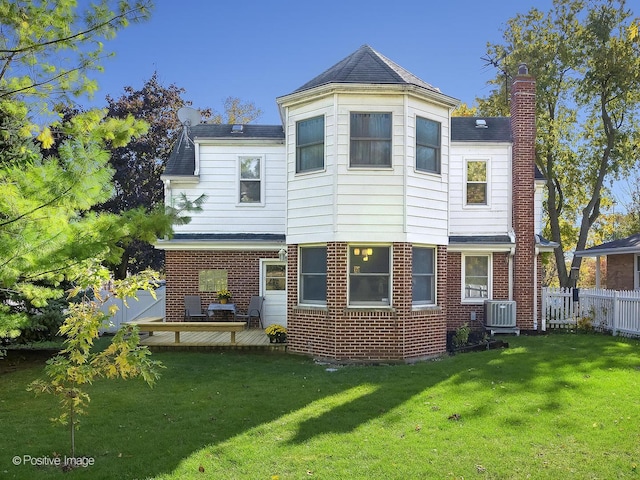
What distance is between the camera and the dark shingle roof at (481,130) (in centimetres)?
1568

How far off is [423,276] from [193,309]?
700 centimetres

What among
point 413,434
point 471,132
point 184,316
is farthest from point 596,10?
point 413,434

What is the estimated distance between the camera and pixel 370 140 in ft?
39.1

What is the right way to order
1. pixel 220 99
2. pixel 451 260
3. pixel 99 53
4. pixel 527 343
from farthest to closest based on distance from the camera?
pixel 220 99
pixel 451 260
pixel 527 343
pixel 99 53

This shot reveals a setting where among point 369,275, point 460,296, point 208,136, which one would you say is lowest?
point 460,296

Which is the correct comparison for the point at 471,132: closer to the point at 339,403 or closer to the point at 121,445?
the point at 339,403

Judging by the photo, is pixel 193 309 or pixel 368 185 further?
pixel 193 309

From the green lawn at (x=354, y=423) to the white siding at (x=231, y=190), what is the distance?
5539 millimetres

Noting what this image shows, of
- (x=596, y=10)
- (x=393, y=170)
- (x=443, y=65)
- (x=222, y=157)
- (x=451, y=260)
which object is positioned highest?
(x=596, y=10)

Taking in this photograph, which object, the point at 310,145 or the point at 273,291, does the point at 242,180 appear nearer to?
the point at 273,291

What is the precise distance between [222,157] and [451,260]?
761cm

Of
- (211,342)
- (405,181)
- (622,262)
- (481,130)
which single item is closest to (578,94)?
(622,262)

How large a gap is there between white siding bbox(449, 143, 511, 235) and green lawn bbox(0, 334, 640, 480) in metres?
5.21

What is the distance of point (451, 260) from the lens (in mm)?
15508
